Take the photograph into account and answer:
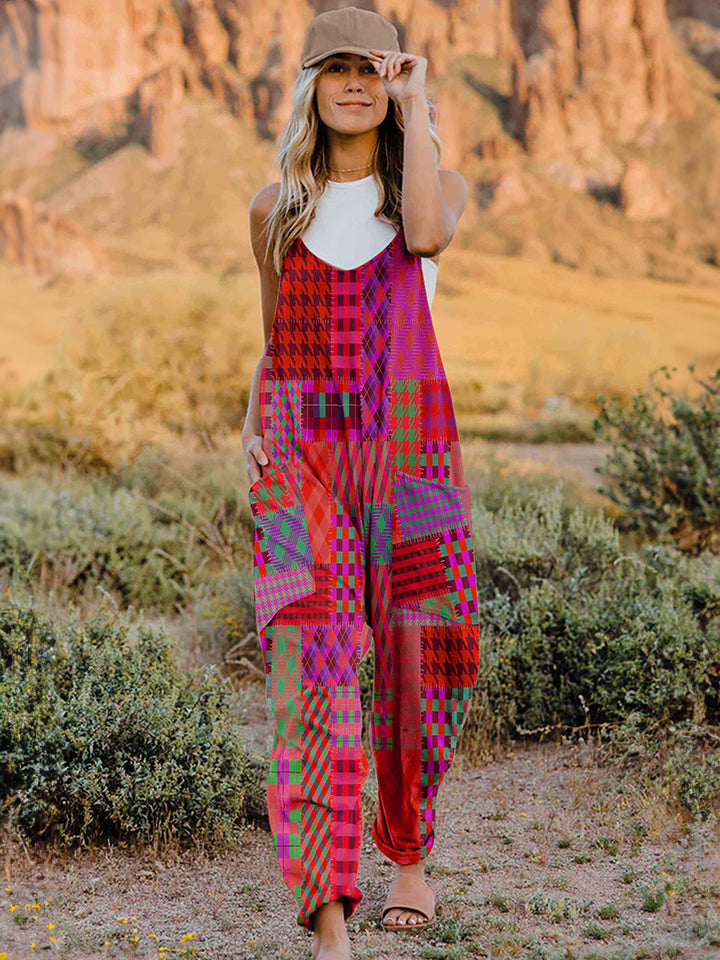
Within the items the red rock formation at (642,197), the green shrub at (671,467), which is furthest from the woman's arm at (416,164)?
the red rock formation at (642,197)

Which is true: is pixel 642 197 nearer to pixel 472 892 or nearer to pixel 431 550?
pixel 472 892

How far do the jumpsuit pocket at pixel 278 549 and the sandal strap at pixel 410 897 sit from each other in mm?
786

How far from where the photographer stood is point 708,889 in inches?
117

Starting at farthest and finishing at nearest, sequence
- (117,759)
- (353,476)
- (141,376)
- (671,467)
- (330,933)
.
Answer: (141,376), (671,467), (117,759), (353,476), (330,933)

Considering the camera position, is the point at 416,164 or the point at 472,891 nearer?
the point at 416,164

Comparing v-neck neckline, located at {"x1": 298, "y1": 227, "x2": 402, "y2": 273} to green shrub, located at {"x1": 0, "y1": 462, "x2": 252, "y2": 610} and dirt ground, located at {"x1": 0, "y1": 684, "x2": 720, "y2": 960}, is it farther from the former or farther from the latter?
green shrub, located at {"x1": 0, "y1": 462, "x2": 252, "y2": 610}

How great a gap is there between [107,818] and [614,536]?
9.72ft

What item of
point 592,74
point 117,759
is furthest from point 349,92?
point 592,74

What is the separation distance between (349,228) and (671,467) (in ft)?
14.6

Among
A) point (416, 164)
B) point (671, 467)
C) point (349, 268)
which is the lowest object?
point (671, 467)

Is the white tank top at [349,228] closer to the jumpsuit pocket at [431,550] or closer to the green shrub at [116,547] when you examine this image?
the jumpsuit pocket at [431,550]

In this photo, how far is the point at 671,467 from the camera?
6.61 meters

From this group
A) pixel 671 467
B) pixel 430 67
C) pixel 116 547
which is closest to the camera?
pixel 116 547

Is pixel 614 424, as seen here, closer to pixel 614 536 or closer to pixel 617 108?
pixel 614 536
